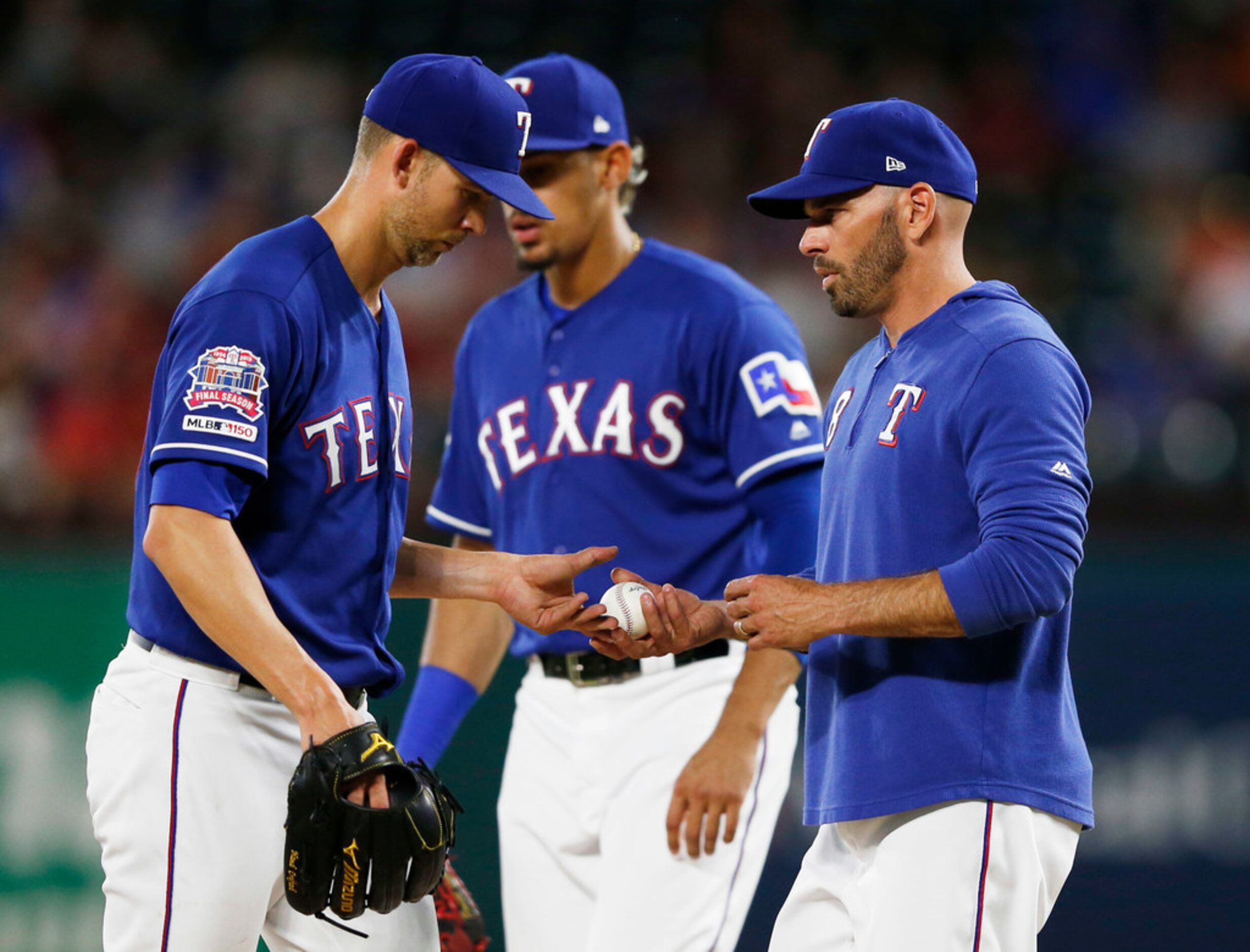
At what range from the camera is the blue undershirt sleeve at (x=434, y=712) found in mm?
4035

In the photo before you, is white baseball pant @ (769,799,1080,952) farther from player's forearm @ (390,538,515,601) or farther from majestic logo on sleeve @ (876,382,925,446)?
player's forearm @ (390,538,515,601)

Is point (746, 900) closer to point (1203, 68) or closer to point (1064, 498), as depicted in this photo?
point (1064, 498)

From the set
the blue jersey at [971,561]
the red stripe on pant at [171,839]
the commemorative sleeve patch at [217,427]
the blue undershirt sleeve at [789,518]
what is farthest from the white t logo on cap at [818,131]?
the red stripe on pant at [171,839]

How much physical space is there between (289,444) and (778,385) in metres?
1.40

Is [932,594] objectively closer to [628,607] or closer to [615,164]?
[628,607]

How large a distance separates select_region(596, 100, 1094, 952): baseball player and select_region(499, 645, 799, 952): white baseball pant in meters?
0.48

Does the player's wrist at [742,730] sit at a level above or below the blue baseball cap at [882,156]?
below

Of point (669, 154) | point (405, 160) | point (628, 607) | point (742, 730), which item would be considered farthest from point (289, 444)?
point (669, 154)

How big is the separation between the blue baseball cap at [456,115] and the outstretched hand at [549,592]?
793 millimetres

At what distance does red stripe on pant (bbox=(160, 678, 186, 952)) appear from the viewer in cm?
269

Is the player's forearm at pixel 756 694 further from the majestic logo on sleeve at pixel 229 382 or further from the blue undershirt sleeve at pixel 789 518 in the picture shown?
the majestic logo on sleeve at pixel 229 382

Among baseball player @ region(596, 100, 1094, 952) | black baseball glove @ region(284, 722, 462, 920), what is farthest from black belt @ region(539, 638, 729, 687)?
black baseball glove @ region(284, 722, 462, 920)

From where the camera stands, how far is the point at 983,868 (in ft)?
8.77

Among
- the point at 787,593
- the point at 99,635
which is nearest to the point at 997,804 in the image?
the point at 787,593
